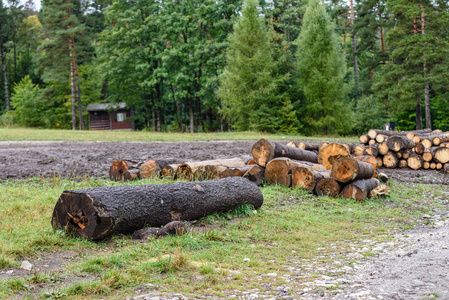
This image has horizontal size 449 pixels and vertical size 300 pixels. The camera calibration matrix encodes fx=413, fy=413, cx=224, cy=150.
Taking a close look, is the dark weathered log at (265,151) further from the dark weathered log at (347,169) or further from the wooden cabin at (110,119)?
the wooden cabin at (110,119)

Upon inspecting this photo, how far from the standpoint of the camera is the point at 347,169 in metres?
8.91

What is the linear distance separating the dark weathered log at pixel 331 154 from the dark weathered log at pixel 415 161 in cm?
457

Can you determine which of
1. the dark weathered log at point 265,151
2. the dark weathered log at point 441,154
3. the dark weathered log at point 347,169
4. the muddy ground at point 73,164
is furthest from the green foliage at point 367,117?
the dark weathered log at point 347,169

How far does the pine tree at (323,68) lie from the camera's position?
34625 millimetres

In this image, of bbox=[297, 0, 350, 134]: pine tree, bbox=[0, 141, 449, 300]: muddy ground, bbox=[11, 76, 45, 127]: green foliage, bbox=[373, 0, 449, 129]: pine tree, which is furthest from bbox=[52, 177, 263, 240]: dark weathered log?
bbox=[11, 76, 45, 127]: green foliage

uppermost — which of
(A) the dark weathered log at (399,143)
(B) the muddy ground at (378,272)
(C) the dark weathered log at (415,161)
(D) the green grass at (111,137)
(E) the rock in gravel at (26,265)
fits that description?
(D) the green grass at (111,137)

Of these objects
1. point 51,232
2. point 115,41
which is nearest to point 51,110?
point 115,41

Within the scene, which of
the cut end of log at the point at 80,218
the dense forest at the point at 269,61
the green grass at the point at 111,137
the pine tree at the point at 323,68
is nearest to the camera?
the cut end of log at the point at 80,218

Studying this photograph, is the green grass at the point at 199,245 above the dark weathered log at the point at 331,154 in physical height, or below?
below

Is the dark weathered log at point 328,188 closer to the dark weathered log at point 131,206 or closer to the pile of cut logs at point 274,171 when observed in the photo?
the pile of cut logs at point 274,171

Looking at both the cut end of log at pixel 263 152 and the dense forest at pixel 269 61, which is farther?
the dense forest at pixel 269 61

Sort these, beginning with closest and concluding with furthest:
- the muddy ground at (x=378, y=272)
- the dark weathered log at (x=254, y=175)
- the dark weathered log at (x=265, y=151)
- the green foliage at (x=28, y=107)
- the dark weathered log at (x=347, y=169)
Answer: the muddy ground at (x=378, y=272), the dark weathered log at (x=347, y=169), the dark weathered log at (x=254, y=175), the dark weathered log at (x=265, y=151), the green foliage at (x=28, y=107)

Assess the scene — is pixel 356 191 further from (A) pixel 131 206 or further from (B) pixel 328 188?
(A) pixel 131 206

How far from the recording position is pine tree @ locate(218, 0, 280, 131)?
34.3 metres
